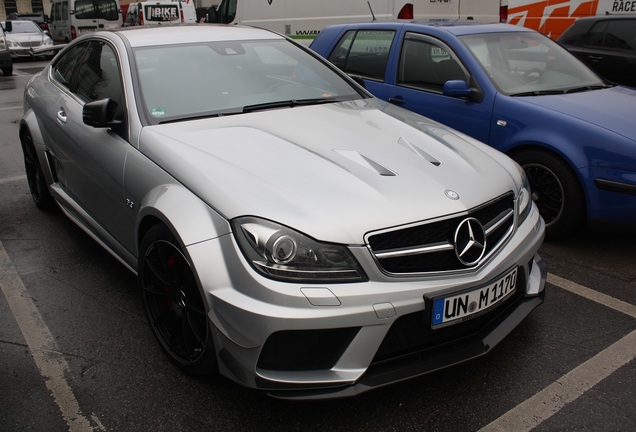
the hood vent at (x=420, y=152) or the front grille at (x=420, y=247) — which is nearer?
→ the front grille at (x=420, y=247)

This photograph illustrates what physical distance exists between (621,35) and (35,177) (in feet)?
22.6

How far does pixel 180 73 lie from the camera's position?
3596 mm

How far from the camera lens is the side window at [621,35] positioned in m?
7.58

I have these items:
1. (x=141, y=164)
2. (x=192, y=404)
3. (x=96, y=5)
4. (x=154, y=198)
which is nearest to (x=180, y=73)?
(x=141, y=164)

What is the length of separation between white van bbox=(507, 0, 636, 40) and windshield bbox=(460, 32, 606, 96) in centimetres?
380

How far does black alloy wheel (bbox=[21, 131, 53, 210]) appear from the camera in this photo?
16.2 ft

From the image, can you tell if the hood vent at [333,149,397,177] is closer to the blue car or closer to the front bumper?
the front bumper

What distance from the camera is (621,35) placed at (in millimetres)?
7680

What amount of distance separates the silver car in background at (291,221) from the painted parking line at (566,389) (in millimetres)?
319

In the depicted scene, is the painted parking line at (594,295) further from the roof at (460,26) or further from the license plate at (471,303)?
the roof at (460,26)

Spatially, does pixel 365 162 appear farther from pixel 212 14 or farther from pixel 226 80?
pixel 212 14

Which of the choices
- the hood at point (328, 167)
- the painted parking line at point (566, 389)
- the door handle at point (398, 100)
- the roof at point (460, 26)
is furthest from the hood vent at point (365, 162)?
the roof at point (460, 26)

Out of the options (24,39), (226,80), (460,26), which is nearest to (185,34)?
(226,80)

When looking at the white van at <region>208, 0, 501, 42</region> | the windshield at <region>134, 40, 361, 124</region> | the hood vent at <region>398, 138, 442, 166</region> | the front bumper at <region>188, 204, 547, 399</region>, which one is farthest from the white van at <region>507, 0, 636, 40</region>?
the front bumper at <region>188, 204, 547, 399</region>
